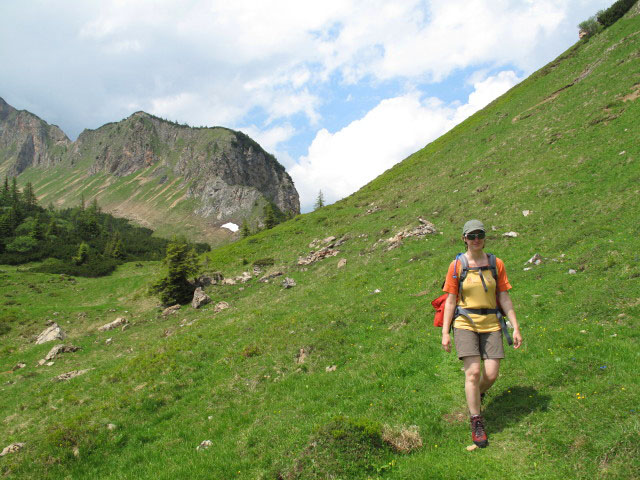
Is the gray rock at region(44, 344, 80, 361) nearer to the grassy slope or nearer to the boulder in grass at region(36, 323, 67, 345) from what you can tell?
the grassy slope

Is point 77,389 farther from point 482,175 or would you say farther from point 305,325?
point 482,175

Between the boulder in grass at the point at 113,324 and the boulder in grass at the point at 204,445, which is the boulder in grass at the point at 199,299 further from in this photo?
the boulder in grass at the point at 204,445

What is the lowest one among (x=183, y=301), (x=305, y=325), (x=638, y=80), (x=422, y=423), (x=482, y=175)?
(x=422, y=423)

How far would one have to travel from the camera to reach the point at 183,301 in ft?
117

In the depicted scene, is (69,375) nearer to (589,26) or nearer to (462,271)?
(462,271)

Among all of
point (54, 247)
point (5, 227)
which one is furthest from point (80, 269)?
point (5, 227)

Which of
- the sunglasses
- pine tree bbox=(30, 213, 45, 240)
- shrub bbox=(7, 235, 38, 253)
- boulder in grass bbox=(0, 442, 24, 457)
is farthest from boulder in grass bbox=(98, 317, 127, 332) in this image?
pine tree bbox=(30, 213, 45, 240)

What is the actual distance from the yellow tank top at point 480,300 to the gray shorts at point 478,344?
0.33 feet

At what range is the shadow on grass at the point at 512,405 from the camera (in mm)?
6887

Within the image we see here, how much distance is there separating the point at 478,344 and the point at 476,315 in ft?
1.94

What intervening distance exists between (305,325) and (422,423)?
942cm

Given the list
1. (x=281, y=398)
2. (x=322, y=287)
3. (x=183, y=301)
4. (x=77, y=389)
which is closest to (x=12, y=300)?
(x=183, y=301)

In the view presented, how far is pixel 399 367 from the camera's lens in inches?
422

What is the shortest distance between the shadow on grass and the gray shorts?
148 centimetres
